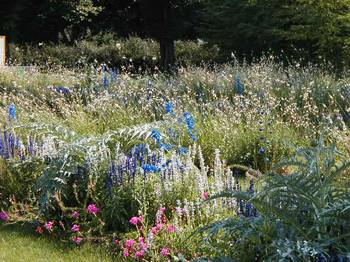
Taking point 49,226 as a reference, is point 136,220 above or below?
above

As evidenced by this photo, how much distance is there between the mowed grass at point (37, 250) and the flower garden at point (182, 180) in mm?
81

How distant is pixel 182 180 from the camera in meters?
4.89

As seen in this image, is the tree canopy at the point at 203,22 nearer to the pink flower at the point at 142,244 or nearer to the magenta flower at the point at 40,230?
the magenta flower at the point at 40,230

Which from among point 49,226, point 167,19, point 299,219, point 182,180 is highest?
point 167,19

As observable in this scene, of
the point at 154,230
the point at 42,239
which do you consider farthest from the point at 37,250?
the point at 154,230

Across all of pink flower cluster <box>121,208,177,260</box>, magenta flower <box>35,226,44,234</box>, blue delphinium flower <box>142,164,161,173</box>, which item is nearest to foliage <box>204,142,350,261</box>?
pink flower cluster <box>121,208,177,260</box>

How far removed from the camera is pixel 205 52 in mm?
22156

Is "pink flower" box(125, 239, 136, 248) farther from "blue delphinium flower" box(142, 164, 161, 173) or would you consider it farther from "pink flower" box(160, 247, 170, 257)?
"blue delphinium flower" box(142, 164, 161, 173)

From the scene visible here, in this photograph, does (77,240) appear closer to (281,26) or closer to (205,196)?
(205,196)

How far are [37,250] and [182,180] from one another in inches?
52.5

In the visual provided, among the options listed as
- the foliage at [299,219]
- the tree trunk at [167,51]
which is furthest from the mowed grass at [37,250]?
the tree trunk at [167,51]

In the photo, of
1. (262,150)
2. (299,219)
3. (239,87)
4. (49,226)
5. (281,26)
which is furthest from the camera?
(281,26)

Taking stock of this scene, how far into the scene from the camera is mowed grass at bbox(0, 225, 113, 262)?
4.36 metres

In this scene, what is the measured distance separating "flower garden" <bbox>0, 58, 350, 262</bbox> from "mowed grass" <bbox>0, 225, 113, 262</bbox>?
8cm
